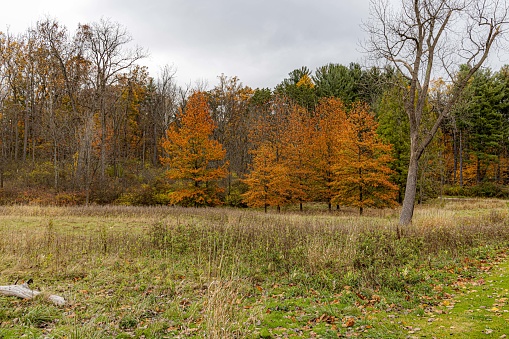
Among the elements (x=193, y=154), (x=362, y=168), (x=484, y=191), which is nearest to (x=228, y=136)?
(x=193, y=154)

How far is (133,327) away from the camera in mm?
5961

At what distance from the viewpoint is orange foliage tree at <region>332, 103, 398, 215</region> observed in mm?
23984

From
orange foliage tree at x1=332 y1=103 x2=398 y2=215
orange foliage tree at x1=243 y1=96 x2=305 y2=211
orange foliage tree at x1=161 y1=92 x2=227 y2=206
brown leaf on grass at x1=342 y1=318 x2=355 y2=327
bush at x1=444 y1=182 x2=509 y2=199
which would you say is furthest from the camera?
bush at x1=444 y1=182 x2=509 y2=199

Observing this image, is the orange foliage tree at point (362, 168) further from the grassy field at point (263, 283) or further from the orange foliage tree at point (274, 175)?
the grassy field at point (263, 283)

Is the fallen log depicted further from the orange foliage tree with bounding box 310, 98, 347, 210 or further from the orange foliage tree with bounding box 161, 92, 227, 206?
the orange foliage tree with bounding box 310, 98, 347, 210

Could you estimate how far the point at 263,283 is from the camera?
8523 millimetres

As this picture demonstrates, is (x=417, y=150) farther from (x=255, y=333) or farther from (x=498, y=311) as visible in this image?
(x=255, y=333)

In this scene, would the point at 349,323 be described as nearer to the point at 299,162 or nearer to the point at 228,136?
the point at 299,162

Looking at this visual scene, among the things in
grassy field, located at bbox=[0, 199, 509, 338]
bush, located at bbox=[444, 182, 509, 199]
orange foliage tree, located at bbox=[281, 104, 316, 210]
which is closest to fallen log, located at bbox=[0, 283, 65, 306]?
grassy field, located at bbox=[0, 199, 509, 338]

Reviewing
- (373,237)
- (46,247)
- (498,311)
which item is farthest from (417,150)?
(46,247)

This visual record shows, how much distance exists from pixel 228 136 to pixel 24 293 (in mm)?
36130

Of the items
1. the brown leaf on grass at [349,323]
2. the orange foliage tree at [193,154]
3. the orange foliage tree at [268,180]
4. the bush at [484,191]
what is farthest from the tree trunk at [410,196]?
the bush at [484,191]

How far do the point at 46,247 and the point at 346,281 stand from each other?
8813mm

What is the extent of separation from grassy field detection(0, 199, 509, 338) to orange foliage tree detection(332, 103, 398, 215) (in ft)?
33.9
